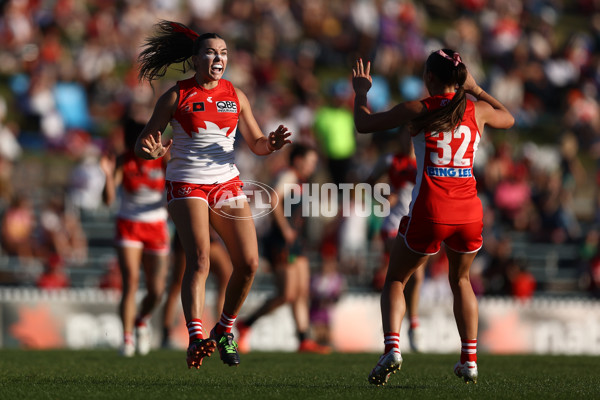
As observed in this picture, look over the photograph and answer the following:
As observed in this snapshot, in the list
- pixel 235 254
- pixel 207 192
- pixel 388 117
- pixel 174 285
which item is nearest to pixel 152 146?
pixel 207 192

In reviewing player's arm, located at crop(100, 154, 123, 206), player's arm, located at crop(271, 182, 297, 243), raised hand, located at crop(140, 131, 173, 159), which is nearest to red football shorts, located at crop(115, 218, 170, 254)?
player's arm, located at crop(100, 154, 123, 206)

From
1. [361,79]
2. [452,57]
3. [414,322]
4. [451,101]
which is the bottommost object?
[414,322]

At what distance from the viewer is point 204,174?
7758mm

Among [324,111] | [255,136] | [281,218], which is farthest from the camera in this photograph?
[324,111]

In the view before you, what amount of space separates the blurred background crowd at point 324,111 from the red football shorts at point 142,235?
5.39 m

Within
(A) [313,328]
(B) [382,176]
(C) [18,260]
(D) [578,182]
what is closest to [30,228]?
(C) [18,260]

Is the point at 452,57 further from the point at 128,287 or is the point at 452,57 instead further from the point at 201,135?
the point at 128,287

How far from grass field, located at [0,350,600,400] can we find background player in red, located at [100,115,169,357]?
0.64 meters

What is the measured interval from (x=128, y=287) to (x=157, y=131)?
3.65 meters

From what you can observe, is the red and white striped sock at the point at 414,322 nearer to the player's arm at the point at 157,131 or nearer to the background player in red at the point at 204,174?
the background player in red at the point at 204,174

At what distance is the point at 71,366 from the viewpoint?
365 inches

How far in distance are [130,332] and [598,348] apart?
813 centimetres

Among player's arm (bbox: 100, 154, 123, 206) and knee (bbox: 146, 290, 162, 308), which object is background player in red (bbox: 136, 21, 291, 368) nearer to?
player's arm (bbox: 100, 154, 123, 206)

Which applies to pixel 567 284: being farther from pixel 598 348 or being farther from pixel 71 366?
pixel 71 366
